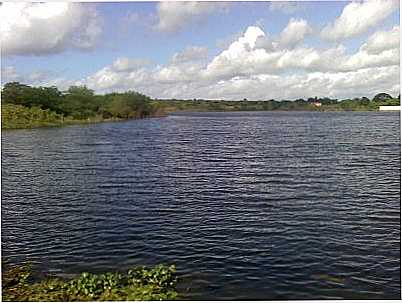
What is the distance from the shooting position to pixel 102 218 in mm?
7699

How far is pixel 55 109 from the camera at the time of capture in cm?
2180

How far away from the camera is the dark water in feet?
18.3

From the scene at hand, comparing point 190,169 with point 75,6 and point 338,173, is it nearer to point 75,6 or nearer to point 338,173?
point 338,173

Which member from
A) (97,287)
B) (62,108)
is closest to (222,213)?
(97,287)

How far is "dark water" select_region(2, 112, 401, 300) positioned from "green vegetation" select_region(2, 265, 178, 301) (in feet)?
1.14

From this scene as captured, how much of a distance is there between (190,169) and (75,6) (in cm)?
544

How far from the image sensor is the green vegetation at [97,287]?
452cm

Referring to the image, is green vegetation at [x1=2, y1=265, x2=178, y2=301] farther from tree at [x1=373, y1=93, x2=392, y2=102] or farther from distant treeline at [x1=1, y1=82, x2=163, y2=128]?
distant treeline at [x1=1, y1=82, x2=163, y2=128]

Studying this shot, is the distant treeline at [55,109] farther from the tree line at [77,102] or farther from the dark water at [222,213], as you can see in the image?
the dark water at [222,213]

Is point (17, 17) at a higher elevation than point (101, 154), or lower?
higher

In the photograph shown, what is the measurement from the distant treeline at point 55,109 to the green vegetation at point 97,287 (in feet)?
28.5

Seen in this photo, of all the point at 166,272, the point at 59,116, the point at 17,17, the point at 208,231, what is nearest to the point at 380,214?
the point at 208,231

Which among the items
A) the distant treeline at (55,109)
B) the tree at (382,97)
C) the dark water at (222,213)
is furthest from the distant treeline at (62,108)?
the tree at (382,97)

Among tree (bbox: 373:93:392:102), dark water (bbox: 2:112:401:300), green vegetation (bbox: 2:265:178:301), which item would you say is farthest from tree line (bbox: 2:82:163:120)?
green vegetation (bbox: 2:265:178:301)
